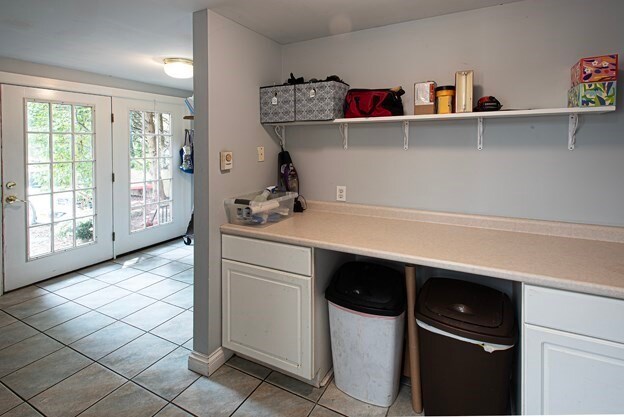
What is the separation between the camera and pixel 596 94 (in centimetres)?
160

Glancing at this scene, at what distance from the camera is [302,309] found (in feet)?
6.28

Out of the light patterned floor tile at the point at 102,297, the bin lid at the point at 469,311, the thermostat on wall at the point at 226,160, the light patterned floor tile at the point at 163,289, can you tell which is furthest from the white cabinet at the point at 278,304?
the light patterned floor tile at the point at 102,297

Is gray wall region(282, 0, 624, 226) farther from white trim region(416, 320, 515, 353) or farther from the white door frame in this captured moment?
the white door frame

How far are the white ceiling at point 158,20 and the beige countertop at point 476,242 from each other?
1.19 metres

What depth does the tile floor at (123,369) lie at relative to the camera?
1.86 meters

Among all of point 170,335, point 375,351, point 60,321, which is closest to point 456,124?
point 375,351

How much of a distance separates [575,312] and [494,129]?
43.1 inches

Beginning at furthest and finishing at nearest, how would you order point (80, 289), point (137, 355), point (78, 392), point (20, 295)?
point (80, 289) < point (20, 295) < point (137, 355) < point (78, 392)

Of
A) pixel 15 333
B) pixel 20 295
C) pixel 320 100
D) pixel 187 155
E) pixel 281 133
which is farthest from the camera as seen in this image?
pixel 187 155

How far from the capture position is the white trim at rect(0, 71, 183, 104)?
318 cm

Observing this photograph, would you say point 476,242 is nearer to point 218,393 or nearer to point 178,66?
point 218,393

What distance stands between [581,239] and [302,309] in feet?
4.94

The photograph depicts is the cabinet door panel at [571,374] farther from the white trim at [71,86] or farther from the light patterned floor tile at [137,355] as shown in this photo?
the white trim at [71,86]

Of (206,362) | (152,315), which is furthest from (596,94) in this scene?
(152,315)
